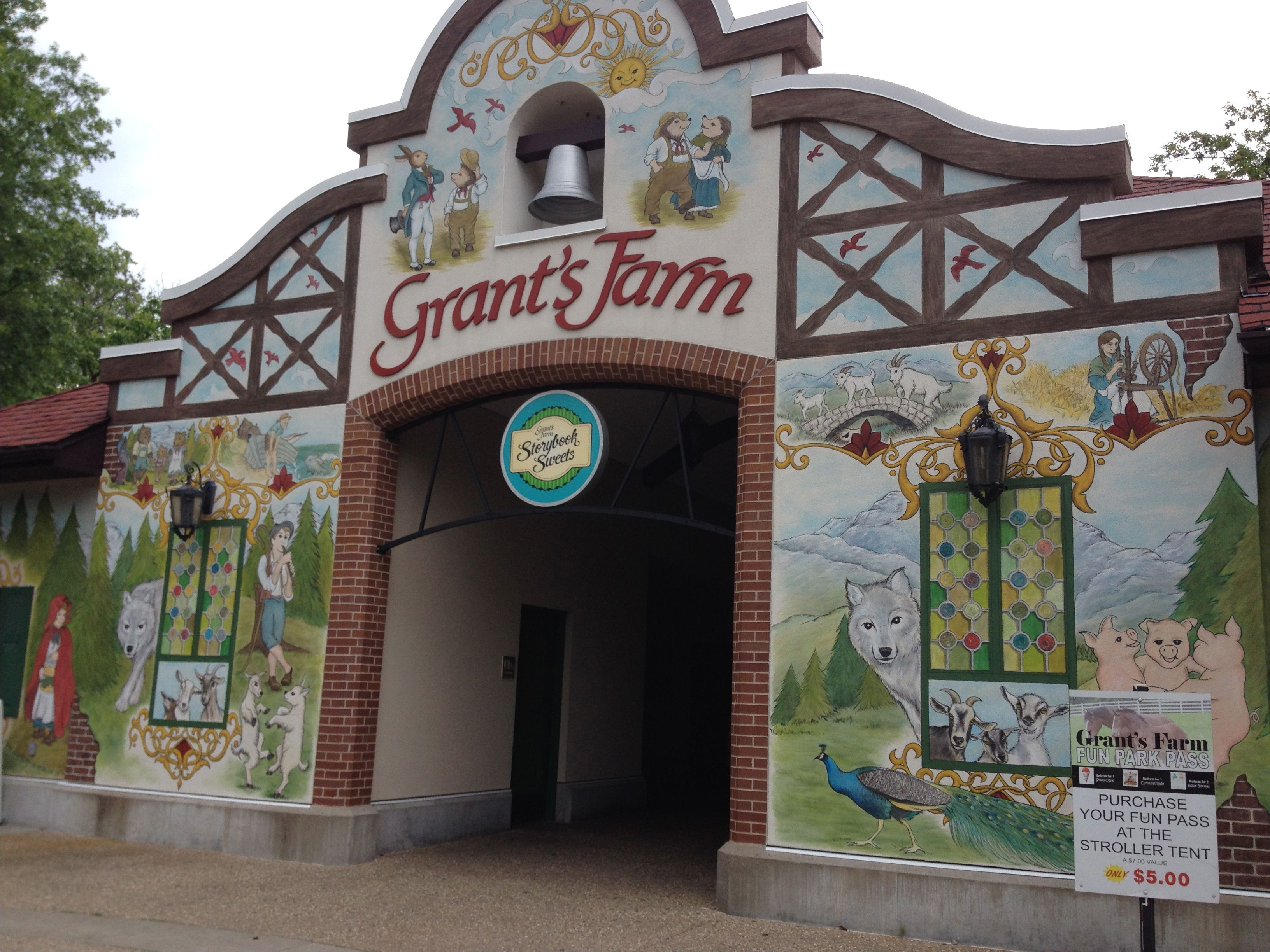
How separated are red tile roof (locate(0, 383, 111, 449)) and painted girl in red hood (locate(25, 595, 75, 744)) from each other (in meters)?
1.69

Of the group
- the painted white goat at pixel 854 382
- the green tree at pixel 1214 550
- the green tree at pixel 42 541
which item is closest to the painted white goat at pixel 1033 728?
the green tree at pixel 1214 550

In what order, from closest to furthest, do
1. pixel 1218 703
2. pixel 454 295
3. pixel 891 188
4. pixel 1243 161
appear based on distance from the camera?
pixel 1218 703 → pixel 891 188 → pixel 454 295 → pixel 1243 161

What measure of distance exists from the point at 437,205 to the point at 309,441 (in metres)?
2.51

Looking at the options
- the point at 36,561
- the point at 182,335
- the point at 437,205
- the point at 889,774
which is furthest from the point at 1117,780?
the point at 36,561

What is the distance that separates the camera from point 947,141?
819 cm

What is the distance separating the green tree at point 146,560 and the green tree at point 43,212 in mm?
8344

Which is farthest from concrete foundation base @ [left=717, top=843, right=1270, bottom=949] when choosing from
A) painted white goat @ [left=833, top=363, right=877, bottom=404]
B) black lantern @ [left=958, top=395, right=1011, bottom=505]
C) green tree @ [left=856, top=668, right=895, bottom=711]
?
painted white goat @ [left=833, top=363, right=877, bottom=404]

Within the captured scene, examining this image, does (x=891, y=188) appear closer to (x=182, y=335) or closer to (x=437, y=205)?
(x=437, y=205)

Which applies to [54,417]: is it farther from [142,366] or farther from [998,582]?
[998,582]

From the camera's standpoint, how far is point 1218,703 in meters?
6.80

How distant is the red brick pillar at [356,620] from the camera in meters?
9.71

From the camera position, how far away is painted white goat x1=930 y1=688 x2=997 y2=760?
24.2 ft

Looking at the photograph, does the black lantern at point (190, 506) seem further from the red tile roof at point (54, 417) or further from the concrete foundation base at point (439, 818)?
the concrete foundation base at point (439, 818)

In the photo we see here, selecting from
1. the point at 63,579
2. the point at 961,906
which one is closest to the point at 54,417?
the point at 63,579
